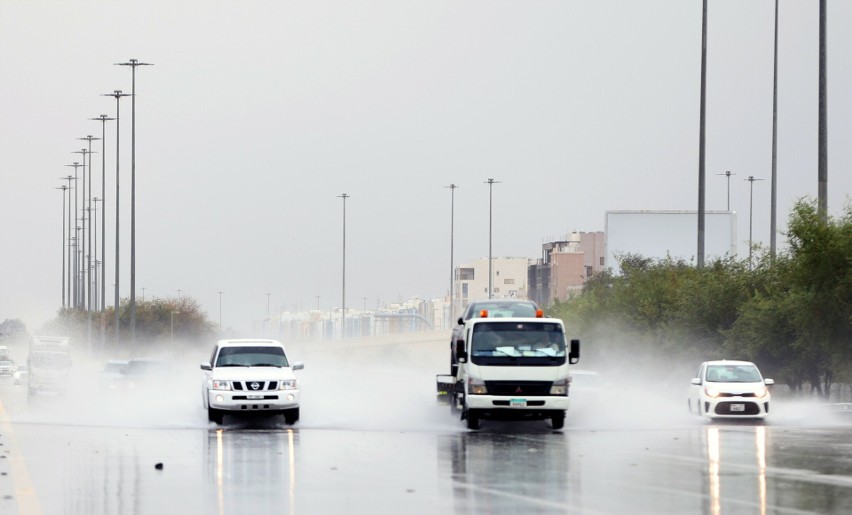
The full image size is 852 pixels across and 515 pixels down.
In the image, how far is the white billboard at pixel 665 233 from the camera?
105 metres

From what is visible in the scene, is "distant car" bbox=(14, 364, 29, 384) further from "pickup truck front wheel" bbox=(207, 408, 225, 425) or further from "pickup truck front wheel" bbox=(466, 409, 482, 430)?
"pickup truck front wheel" bbox=(466, 409, 482, 430)

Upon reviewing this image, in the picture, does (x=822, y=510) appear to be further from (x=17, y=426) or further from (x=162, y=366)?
(x=162, y=366)

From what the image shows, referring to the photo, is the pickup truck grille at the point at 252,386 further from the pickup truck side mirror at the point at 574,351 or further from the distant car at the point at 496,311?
the pickup truck side mirror at the point at 574,351

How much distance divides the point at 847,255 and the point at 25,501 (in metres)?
29.0

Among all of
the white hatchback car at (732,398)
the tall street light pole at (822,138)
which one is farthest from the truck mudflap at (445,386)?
the tall street light pole at (822,138)

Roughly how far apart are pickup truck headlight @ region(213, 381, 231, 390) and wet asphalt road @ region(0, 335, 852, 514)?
84 centimetres

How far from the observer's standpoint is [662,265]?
2908 inches

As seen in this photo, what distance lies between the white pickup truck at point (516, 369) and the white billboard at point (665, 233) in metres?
71.1

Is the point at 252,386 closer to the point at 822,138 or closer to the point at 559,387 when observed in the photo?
the point at 559,387

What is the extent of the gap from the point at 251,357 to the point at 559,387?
7.11m

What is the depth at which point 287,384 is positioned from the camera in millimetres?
34562

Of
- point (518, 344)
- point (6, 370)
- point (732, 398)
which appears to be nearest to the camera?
point (518, 344)

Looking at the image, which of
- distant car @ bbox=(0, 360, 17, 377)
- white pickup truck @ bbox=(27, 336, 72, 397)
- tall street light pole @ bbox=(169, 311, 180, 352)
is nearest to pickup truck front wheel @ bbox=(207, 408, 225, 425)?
white pickup truck @ bbox=(27, 336, 72, 397)

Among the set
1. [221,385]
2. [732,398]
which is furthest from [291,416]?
[732,398]
